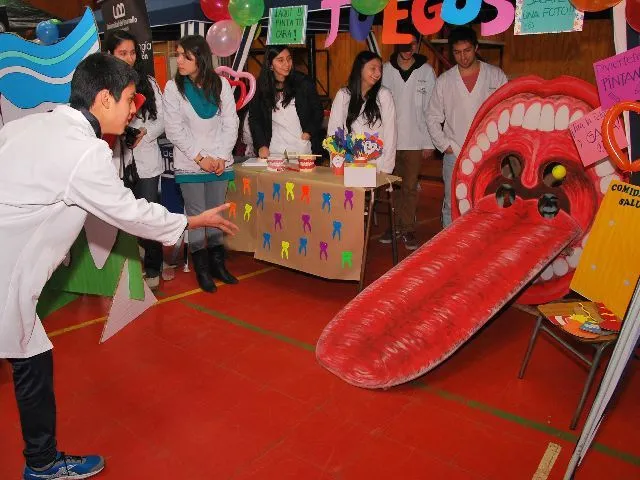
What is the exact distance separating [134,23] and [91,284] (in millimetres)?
2189

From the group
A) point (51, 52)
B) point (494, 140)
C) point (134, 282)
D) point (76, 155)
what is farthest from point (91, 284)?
point (494, 140)

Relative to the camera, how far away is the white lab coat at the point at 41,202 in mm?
1656

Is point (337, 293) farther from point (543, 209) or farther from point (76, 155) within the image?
point (76, 155)

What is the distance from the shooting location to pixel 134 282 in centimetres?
324

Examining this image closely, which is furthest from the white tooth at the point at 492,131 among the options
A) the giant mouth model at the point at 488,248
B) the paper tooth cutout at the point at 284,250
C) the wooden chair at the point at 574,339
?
the paper tooth cutout at the point at 284,250

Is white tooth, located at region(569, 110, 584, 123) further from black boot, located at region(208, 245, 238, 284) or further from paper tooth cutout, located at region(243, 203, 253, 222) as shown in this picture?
black boot, located at region(208, 245, 238, 284)

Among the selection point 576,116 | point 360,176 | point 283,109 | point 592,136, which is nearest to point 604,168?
point 592,136

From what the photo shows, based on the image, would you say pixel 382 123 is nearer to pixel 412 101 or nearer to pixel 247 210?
pixel 412 101

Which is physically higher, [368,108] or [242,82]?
[242,82]

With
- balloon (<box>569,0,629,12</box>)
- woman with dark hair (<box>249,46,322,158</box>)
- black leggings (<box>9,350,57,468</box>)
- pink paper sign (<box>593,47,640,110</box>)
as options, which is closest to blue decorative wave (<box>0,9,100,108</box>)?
woman with dark hair (<box>249,46,322,158</box>)

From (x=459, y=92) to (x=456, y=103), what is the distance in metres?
0.08

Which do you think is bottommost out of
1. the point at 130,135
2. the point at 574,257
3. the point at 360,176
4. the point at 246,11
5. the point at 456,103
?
the point at 574,257

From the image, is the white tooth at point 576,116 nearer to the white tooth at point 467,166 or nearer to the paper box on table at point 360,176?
the white tooth at point 467,166

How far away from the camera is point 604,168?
2873 mm
